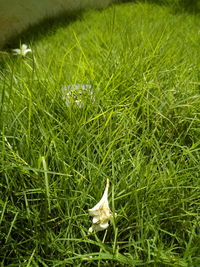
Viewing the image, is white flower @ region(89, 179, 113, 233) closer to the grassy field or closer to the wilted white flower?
the grassy field

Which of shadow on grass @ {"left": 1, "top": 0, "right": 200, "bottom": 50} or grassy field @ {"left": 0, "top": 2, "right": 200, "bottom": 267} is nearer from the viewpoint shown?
grassy field @ {"left": 0, "top": 2, "right": 200, "bottom": 267}

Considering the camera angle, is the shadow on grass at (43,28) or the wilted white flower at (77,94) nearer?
the wilted white flower at (77,94)

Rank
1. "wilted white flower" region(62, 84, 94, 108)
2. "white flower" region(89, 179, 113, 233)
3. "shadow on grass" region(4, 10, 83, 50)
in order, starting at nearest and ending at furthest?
1. "white flower" region(89, 179, 113, 233)
2. "wilted white flower" region(62, 84, 94, 108)
3. "shadow on grass" region(4, 10, 83, 50)

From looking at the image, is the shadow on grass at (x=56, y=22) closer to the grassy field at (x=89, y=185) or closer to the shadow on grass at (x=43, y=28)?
the shadow on grass at (x=43, y=28)

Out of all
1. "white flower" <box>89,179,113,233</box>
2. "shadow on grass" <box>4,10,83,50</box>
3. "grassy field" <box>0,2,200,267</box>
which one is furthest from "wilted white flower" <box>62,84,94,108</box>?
"shadow on grass" <box>4,10,83,50</box>

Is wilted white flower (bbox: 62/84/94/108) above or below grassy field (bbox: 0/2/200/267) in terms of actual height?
above

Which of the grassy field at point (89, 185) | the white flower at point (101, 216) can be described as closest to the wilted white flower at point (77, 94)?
the grassy field at point (89, 185)

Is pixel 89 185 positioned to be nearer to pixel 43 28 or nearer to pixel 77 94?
pixel 77 94

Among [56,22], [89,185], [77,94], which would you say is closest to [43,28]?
Answer: [56,22]

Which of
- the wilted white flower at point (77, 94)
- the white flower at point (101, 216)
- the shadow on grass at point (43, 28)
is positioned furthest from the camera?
the shadow on grass at point (43, 28)
